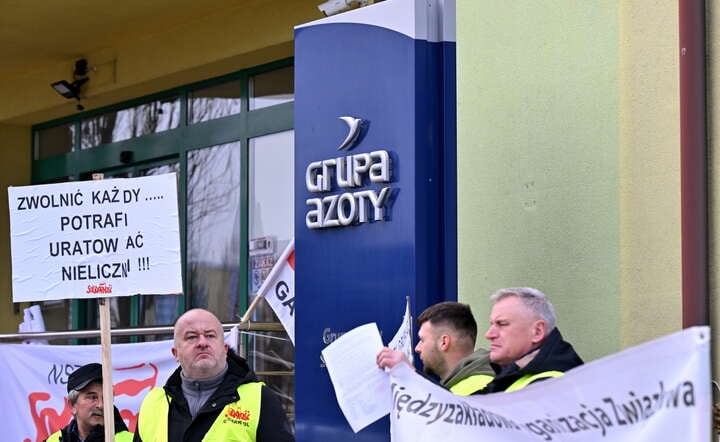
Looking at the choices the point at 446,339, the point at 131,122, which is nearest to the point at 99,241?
the point at 446,339

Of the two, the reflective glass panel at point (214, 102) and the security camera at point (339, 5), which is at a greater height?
the security camera at point (339, 5)

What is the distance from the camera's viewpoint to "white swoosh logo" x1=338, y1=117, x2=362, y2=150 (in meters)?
7.50

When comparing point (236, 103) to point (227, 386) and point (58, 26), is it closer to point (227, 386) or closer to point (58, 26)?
point (58, 26)

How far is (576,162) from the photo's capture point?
271 inches

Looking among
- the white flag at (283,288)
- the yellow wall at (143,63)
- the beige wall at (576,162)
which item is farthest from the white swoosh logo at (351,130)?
the yellow wall at (143,63)

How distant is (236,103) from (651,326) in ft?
19.9

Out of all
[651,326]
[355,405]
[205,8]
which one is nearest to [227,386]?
[355,405]

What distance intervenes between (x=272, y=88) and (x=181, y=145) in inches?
50.2

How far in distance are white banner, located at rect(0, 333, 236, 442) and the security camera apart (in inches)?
104

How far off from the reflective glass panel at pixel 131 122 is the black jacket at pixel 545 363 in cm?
745

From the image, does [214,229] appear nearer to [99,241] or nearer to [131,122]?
[131,122]

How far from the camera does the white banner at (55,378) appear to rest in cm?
958

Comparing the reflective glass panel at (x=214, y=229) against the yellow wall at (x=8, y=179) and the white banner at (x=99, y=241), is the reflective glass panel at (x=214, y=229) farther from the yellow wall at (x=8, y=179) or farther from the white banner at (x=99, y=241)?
the white banner at (x=99, y=241)

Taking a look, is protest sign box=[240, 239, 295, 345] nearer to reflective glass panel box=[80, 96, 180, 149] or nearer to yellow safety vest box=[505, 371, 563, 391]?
reflective glass panel box=[80, 96, 180, 149]
